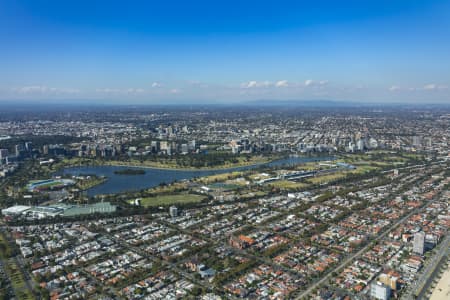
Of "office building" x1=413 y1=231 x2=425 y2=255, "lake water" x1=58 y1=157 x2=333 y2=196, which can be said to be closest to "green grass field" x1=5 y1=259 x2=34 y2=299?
"lake water" x1=58 y1=157 x2=333 y2=196

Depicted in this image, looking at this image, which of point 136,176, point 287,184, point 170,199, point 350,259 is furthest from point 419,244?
point 136,176

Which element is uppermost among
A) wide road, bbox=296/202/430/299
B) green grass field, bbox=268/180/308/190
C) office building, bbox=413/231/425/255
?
office building, bbox=413/231/425/255

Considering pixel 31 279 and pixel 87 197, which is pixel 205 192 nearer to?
pixel 87 197

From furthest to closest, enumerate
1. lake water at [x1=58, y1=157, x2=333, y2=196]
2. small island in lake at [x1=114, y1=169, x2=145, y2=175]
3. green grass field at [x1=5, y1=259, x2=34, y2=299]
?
small island in lake at [x1=114, y1=169, x2=145, y2=175] → lake water at [x1=58, y1=157, x2=333, y2=196] → green grass field at [x1=5, y1=259, x2=34, y2=299]

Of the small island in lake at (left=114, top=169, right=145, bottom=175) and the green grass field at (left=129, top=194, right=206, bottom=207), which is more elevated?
the small island in lake at (left=114, top=169, right=145, bottom=175)

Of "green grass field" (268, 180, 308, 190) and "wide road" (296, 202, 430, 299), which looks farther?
"green grass field" (268, 180, 308, 190)

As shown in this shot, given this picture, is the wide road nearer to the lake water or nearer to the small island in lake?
the lake water

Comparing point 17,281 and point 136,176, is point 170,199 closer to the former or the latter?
point 136,176
